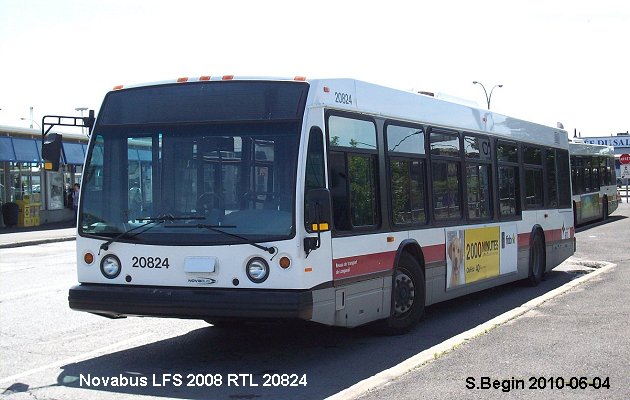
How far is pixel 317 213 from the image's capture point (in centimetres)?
832

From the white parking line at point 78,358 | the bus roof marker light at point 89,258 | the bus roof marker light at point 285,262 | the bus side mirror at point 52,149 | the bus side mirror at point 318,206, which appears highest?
the bus side mirror at point 52,149

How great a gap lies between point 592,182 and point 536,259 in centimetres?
2160

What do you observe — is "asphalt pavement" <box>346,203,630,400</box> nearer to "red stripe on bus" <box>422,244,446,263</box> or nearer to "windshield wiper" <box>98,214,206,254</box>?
"red stripe on bus" <box>422,244,446,263</box>

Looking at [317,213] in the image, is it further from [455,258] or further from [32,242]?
[32,242]

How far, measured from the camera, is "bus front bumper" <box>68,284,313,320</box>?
8242 millimetres

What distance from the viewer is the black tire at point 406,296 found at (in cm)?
1045

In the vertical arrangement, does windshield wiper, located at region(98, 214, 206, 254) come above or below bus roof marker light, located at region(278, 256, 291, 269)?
above

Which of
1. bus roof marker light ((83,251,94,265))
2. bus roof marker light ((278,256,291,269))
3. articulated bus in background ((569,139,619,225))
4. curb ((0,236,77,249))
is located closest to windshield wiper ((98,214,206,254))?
bus roof marker light ((83,251,94,265))

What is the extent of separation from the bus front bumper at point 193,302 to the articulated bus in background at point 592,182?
981 inches

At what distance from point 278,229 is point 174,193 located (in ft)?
3.78

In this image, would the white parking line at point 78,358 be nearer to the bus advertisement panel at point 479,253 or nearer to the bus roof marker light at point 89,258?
the bus roof marker light at point 89,258

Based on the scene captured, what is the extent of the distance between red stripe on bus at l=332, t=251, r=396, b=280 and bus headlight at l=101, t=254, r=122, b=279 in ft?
7.00

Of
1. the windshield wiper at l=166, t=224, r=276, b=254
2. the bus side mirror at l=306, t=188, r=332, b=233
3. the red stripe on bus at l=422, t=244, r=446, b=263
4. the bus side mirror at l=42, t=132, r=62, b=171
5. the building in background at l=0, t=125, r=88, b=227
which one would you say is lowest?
the red stripe on bus at l=422, t=244, r=446, b=263

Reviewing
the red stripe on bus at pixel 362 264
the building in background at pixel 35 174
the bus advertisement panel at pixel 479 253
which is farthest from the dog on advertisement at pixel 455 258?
the building in background at pixel 35 174
